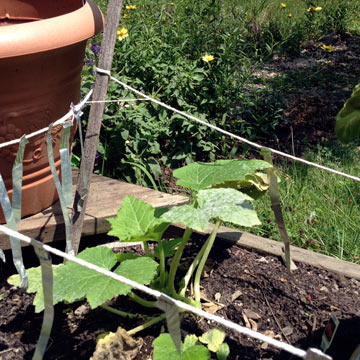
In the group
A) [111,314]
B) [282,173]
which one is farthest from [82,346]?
[282,173]

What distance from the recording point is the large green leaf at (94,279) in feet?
4.52

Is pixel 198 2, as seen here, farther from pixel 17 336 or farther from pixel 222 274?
pixel 17 336

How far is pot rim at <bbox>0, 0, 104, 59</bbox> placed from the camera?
1539 millimetres

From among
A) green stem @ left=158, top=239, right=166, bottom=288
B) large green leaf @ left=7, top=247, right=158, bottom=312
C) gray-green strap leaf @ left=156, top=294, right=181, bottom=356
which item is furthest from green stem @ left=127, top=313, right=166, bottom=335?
gray-green strap leaf @ left=156, top=294, right=181, bottom=356

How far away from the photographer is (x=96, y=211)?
2.08m

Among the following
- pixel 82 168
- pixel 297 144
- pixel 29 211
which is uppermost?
pixel 82 168

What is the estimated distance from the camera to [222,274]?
196 centimetres

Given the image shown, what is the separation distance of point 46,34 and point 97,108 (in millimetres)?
271

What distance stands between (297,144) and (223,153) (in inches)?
20.1

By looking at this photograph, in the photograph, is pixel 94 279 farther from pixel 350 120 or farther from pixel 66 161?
pixel 350 120

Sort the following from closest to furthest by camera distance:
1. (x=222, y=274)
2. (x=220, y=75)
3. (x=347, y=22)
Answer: (x=222, y=274) < (x=220, y=75) < (x=347, y=22)

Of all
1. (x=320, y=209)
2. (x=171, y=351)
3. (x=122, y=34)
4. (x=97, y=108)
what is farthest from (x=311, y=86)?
(x=171, y=351)

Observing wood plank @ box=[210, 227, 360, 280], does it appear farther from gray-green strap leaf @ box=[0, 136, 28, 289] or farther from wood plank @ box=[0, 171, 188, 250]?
gray-green strap leaf @ box=[0, 136, 28, 289]

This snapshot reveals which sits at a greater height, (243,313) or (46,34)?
(46,34)
